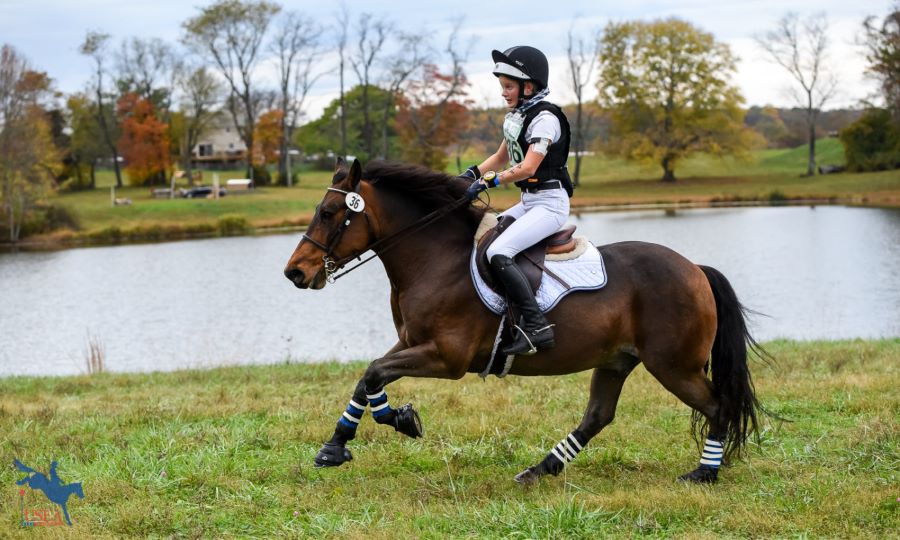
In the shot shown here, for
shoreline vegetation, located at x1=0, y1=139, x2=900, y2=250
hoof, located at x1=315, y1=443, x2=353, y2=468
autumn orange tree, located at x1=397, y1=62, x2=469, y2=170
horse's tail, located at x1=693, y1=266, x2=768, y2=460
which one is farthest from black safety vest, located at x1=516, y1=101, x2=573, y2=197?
autumn orange tree, located at x1=397, y1=62, x2=469, y2=170

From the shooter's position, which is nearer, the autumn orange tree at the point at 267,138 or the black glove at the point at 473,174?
the black glove at the point at 473,174

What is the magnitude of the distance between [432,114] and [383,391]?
6458 cm

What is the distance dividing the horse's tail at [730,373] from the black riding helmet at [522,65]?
2008mm

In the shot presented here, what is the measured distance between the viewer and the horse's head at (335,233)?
22.3 feet

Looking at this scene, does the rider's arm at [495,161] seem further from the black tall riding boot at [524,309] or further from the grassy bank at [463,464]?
the grassy bank at [463,464]

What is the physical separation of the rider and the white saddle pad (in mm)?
126

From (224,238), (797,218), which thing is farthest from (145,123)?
(797,218)

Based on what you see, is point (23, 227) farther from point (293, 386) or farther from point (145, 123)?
point (293, 386)

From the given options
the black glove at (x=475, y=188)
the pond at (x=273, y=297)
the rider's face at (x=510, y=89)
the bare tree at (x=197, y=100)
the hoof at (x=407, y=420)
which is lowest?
the pond at (x=273, y=297)

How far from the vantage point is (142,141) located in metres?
75.8

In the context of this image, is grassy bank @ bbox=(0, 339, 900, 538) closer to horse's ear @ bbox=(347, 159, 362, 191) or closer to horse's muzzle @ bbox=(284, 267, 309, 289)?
horse's muzzle @ bbox=(284, 267, 309, 289)

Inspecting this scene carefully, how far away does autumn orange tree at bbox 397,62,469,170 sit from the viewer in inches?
2680

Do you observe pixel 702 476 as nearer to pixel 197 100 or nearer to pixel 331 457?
pixel 331 457

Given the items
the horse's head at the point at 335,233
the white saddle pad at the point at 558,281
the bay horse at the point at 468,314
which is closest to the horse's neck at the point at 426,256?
the bay horse at the point at 468,314
